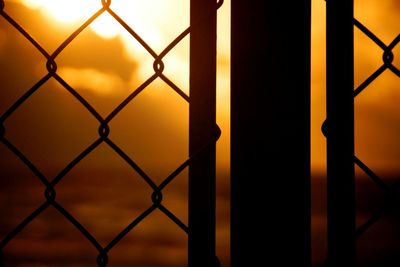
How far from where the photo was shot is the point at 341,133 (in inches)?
35.2

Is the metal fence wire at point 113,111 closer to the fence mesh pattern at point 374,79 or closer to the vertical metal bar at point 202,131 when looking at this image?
the vertical metal bar at point 202,131

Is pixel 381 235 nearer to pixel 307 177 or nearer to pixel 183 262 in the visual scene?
pixel 183 262

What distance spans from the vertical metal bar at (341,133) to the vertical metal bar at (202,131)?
0.19m

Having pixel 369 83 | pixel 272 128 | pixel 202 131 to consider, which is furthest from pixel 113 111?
pixel 369 83

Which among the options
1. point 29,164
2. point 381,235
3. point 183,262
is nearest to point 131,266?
point 183,262

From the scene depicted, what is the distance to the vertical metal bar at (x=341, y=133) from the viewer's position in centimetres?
89

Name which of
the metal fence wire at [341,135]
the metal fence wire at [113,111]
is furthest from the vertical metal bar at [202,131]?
the metal fence wire at [341,135]

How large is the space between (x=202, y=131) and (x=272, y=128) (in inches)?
4.5

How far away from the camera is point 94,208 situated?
14969 mm

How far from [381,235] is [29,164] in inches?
425

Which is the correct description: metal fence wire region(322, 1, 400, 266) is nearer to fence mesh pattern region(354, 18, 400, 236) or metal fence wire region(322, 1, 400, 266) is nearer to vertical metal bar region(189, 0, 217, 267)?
fence mesh pattern region(354, 18, 400, 236)

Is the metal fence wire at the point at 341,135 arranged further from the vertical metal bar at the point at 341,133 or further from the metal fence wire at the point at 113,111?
the metal fence wire at the point at 113,111

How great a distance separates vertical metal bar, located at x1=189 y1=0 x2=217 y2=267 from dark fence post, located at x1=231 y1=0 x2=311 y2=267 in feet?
0.14

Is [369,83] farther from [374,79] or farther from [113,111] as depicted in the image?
[113,111]
